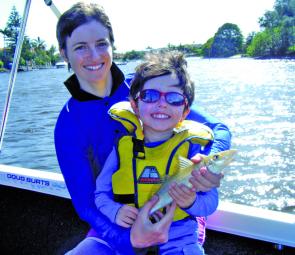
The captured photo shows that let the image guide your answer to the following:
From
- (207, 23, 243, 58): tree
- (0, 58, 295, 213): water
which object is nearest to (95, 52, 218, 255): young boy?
(0, 58, 295, 213): water

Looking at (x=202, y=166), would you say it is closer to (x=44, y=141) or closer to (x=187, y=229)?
(x=187, y=229)

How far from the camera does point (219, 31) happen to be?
5534 centimetres

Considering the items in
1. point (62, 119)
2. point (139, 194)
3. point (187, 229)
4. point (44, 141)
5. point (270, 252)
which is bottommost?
point (44, 141)

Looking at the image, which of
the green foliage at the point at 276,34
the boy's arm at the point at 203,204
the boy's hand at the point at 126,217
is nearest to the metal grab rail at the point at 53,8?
the boy's hand at the point at 126,217

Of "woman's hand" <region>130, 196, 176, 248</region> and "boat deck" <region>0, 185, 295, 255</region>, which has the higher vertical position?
"woman's hand" <region>130, 196, 176, 248</region>

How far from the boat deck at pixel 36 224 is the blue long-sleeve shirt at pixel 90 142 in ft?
3.23

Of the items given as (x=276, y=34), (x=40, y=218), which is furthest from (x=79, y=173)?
(x=276, y=34)

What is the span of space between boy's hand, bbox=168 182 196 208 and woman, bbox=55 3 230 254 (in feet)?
0.20

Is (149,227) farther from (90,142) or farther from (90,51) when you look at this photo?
(90,51)

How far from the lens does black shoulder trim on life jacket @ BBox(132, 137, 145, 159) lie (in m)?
1.84

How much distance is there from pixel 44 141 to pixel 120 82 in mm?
9899

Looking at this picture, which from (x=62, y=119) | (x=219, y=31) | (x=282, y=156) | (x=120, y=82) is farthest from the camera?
(x=219, y=31)

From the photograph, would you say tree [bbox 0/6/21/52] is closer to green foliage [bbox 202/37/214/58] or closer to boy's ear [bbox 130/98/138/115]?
boy's ear [bbox 130/98/138/115]

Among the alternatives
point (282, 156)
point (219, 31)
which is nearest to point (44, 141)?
point (282, 156)
